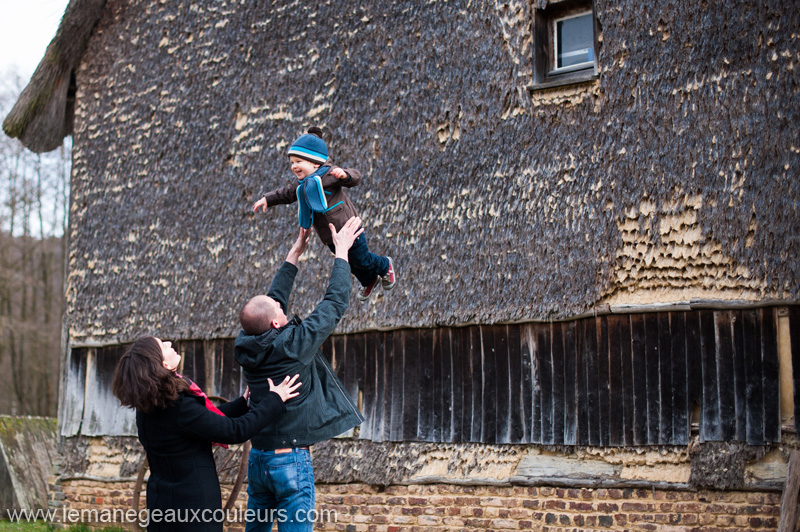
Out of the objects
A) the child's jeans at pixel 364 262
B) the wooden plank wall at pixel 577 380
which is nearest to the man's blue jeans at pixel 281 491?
the child's jeans at pixel 364 262

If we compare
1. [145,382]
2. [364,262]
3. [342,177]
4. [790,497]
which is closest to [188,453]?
[145,382]

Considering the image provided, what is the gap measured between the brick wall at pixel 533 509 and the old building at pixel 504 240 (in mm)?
20

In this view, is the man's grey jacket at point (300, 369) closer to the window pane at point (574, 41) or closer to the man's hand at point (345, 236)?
the man's hand at point (345, 236)

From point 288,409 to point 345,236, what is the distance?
0.98 m

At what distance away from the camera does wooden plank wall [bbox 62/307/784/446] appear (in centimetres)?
584

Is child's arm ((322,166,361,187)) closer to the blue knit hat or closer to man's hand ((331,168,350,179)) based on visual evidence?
man's hand ((331,168,350,179))

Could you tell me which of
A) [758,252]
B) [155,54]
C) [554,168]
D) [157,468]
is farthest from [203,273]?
[758,252]

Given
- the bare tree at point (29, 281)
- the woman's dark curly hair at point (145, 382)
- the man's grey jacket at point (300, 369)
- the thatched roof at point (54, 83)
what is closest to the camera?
the woman's dark curly hair at point (145, 382)

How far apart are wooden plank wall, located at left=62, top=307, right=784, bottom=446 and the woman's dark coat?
3.02 metres

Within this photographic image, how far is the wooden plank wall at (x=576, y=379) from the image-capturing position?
5844 millimetres

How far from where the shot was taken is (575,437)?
6.43 metres

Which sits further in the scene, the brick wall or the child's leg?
the brick wall

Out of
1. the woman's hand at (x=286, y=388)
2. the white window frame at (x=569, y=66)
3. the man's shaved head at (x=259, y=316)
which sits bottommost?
the woman's hand at (x=286, y=388)

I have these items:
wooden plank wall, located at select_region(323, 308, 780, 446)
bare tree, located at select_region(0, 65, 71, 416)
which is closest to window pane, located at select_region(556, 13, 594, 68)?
wooden plank wall, located at select_region(323, 308, 780, 446)
